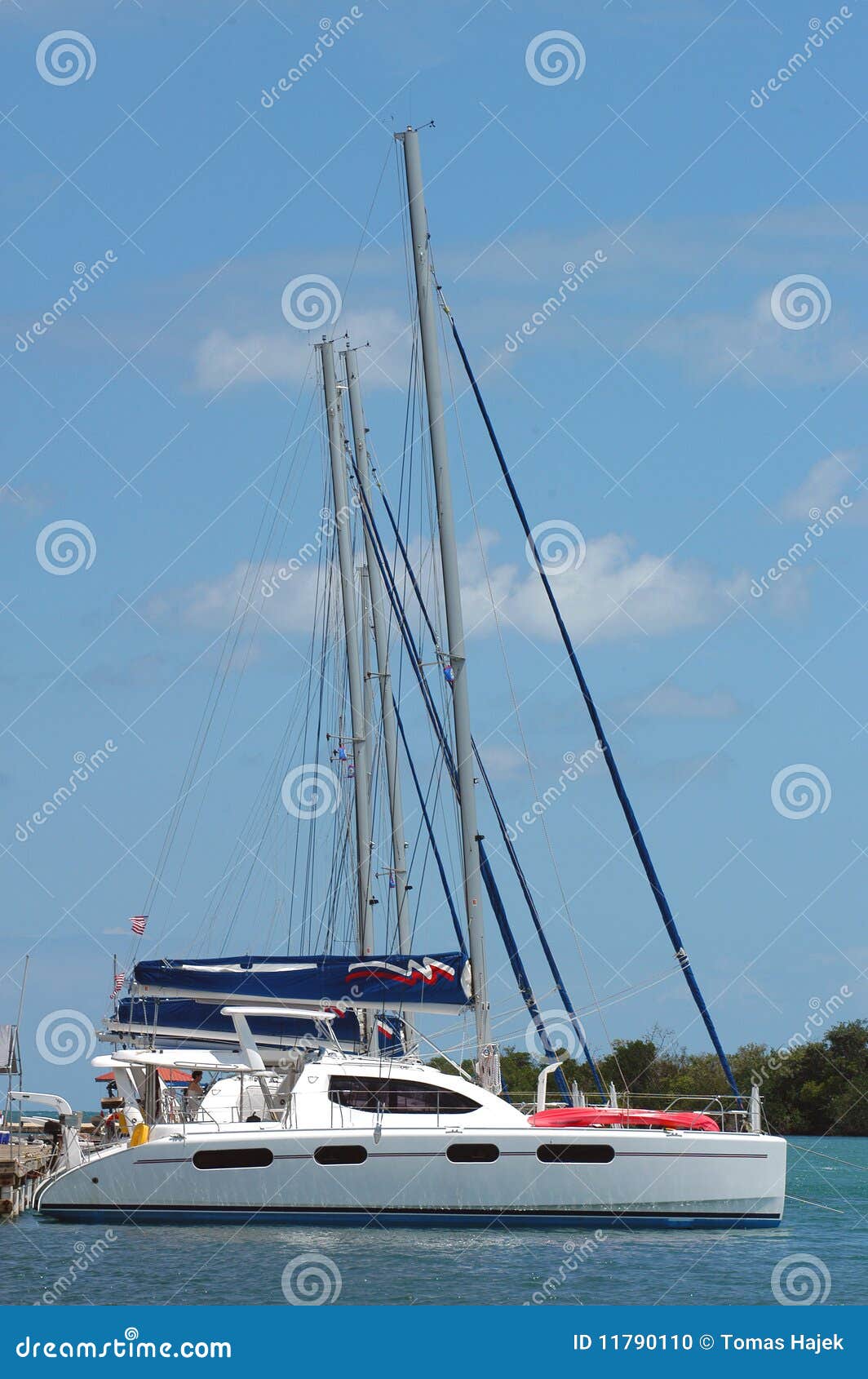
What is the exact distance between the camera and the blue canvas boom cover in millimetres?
31125

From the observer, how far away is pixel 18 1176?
3412 centimetres

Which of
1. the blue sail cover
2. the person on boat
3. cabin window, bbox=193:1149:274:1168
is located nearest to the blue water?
cabin window, bbox=193:1149:274:1168

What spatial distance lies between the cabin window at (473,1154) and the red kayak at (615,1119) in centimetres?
86

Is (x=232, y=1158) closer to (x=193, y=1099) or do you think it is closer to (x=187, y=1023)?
(x=193, y=1099)

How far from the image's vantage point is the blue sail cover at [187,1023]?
33312 millimetres

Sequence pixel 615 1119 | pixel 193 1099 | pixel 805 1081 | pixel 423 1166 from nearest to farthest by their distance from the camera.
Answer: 1. pixel 423 1166
2. pixel 615 1119
3. pixel 193 1099
4. pixel 805 1081

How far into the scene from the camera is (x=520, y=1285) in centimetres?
2417

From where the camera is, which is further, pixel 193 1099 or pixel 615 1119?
pixel 193 1099

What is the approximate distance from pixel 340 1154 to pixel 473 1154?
2.17 metres

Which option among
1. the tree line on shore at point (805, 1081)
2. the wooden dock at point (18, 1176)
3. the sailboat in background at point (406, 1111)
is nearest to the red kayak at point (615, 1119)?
the sailboat in background at point (406, 1111)

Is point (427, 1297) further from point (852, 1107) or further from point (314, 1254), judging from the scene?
point (852, 1107)

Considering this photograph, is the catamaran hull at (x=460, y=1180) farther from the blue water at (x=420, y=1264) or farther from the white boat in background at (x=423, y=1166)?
the blue water at (x=420, y=1264)

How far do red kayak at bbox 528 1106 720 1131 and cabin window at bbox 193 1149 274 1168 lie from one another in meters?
4.44

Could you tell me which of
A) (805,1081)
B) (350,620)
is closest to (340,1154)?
(350,620)
